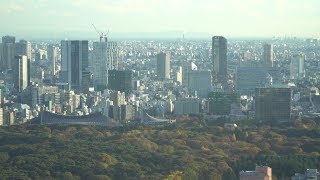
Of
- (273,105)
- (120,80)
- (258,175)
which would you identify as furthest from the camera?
(120,80)

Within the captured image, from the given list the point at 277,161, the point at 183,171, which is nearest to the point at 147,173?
the point at 183,171

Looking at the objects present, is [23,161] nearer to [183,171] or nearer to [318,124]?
[183,171]

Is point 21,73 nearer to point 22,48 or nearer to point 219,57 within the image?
point 219,57

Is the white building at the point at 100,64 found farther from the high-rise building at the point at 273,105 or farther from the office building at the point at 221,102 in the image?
the high-rise building at the point at 273,105

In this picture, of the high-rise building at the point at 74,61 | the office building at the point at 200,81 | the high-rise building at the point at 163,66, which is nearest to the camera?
the office building at the point at 200,81

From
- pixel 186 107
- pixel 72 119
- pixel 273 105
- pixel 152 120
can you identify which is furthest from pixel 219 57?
pixel 72 119

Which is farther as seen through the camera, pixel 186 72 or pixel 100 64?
pixel 186 72

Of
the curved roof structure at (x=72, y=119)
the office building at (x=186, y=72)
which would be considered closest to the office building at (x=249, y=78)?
the office building at (x=186, y=72)
